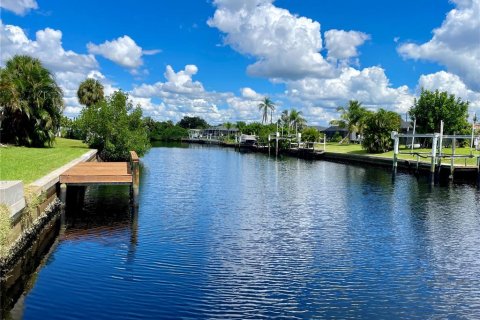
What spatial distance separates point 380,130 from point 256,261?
58.1m

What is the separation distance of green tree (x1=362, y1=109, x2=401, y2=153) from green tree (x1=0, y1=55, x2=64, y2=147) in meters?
43.7

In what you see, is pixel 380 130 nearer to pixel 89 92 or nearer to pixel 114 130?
pixel 114 130

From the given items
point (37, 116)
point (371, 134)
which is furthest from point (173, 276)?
point (371, 134)

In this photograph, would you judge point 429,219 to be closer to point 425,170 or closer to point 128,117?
point 425,170

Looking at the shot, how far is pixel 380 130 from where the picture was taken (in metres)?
68.3

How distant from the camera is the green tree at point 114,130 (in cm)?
4622

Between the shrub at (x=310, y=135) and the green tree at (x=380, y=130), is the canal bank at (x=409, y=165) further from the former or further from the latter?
the shrub at (x=310, y=135)

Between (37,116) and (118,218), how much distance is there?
2767cm

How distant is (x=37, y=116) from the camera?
43.3 meters

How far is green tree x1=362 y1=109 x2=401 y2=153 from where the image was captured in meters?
68.4

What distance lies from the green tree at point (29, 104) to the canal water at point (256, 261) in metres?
19.4

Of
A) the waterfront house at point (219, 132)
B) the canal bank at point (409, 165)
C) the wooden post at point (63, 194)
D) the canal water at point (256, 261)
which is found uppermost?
the waterfront house at point (219, 132)

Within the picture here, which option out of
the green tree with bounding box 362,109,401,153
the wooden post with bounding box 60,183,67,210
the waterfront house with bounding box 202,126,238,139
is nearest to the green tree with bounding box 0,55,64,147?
the wooden post with bounding box 60,183,67,210

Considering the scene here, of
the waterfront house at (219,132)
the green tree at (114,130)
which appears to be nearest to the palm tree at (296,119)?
the waterfront house at (219,132)
